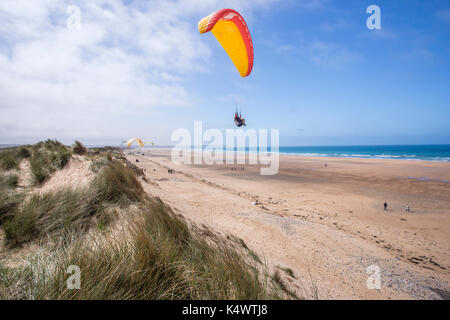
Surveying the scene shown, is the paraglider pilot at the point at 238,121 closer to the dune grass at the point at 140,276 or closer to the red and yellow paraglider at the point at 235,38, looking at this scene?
the red and yellow paraglider at the point at 235,38

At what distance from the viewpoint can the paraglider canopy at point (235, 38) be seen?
23.3ft

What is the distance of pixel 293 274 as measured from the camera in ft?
12.3

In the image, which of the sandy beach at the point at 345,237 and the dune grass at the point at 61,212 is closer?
the dune grass at the point at 61,212

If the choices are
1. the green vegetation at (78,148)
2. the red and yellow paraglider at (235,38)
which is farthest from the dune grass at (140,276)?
the green vegetation at (78,148)

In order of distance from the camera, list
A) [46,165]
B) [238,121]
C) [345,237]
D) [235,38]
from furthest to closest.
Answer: [238,121], [235,38], [46,165], [345,237]

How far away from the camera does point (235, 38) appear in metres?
8.06

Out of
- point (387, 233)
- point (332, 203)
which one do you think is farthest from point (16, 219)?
point (332, 203)

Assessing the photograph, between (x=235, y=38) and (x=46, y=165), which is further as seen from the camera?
(x=235, y=38)

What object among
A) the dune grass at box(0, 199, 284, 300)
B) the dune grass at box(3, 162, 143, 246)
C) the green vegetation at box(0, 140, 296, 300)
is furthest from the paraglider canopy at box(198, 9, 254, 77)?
the dune grass at box(0, 199, 284, 300)

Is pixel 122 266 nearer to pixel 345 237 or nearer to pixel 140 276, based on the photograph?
pixel 140 276

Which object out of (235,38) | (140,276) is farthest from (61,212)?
(235,38)

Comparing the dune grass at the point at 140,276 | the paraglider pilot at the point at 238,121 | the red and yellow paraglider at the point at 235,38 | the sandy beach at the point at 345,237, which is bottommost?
the sandy beach at the point at 345,237
